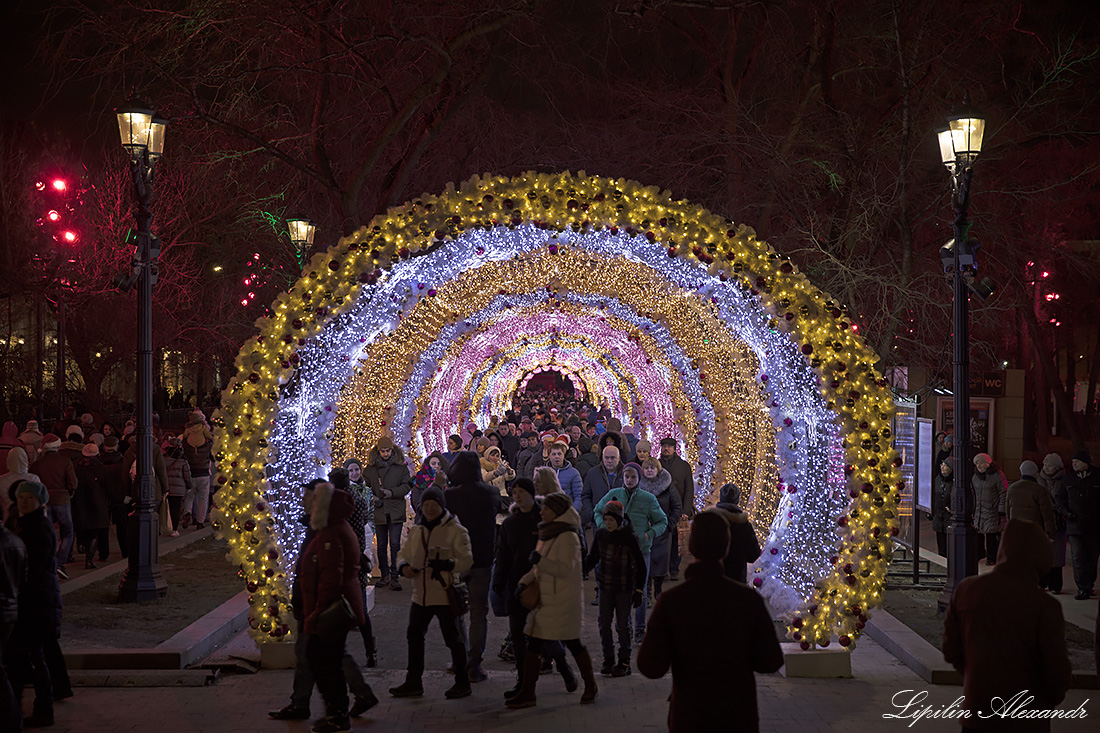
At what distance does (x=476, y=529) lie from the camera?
8.74 metres

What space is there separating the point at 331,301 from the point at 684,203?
3330mm

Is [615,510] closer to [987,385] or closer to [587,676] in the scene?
[587,676]

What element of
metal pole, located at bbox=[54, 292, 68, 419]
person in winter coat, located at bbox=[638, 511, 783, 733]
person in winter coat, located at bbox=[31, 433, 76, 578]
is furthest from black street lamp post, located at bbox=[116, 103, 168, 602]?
metal pole, located at bbox=[54, 292, 68, 419]

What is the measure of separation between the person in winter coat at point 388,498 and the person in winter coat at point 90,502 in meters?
3.74

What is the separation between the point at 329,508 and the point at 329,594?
588mm

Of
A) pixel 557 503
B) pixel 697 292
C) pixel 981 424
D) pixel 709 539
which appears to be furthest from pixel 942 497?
pixel 981 424

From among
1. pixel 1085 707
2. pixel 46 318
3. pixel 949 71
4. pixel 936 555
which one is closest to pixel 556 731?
pixel 1085 707

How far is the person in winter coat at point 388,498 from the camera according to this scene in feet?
41.8

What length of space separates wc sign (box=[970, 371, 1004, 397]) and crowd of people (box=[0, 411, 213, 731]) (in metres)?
17.1

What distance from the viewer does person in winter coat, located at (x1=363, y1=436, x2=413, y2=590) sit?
41.8 ft

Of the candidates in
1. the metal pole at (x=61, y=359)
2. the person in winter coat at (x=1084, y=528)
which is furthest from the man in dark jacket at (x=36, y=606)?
the metal pole at (x=61, y=359)

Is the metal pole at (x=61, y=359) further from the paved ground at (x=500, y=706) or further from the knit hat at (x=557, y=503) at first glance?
the knit hat at (x=557, y=503)

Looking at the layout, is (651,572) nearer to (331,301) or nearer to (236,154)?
(331,301)

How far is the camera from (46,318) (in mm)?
30812
